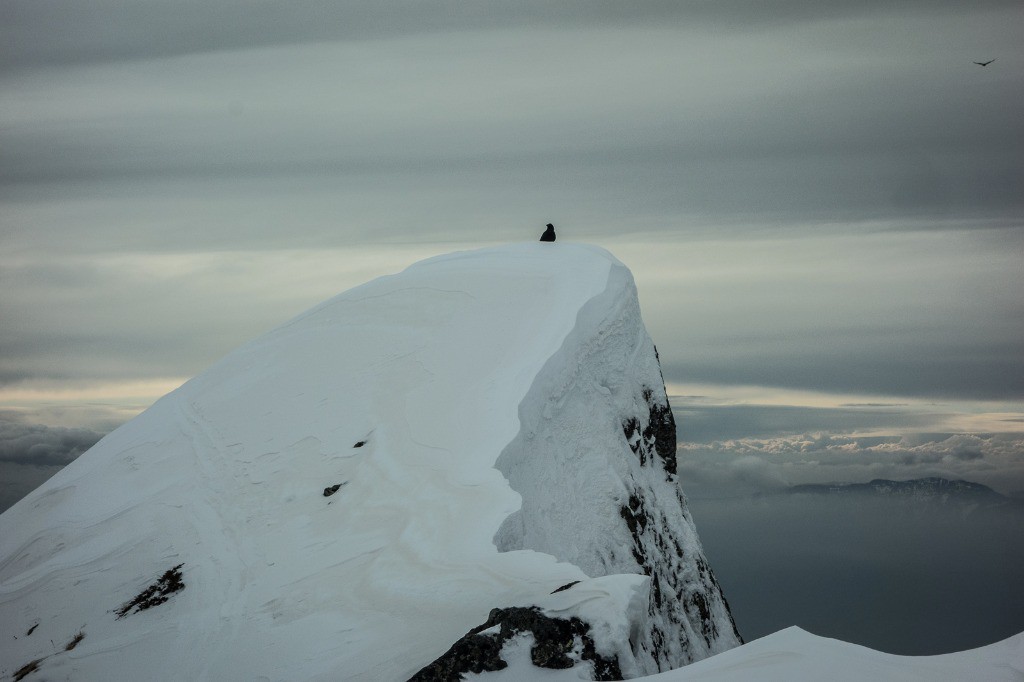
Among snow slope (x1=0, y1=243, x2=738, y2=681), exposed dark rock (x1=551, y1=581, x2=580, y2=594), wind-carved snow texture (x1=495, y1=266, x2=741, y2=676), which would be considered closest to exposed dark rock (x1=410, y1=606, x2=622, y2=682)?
snow slope (x1=0, y1=243, x2=738, y2=681)

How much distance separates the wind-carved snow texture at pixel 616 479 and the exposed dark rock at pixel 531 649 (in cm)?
330

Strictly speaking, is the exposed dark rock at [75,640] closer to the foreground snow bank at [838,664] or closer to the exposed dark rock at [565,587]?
the exposed dark rock at [565,587]

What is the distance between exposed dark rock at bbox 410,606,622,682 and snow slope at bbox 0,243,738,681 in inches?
8.8

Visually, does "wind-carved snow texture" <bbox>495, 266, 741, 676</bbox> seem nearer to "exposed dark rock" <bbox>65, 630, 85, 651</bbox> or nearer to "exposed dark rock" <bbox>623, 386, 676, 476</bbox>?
"exposed dark rock" <bbox>623, 386, 676, 476</bbox>

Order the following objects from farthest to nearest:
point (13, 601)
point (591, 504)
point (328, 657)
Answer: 1. point (591, 504)
2. point (13, 601)
3. point (328, 657)

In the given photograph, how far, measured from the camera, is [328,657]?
44.9 ft

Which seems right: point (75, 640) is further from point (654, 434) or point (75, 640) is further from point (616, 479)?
point (654, 434)

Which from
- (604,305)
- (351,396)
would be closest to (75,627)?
(351,396)

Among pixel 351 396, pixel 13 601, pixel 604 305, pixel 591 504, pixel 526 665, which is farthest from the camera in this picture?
pixel 604 305

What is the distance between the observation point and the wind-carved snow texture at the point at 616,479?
18.8 metres

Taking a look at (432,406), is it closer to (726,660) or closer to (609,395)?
(609,395)

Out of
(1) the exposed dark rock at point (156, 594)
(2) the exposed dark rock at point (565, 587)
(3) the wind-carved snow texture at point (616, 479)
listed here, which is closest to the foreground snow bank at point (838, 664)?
(2) the exposed dark rock at point (565, 587)

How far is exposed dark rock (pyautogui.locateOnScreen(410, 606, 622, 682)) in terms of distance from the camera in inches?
446

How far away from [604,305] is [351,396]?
662 centimetres
